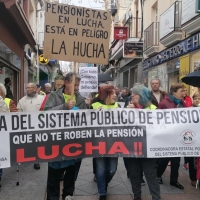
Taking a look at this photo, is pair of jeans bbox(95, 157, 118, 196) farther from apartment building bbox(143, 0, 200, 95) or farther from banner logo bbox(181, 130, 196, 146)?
apartment building bbox(143, 0, 200, 95)

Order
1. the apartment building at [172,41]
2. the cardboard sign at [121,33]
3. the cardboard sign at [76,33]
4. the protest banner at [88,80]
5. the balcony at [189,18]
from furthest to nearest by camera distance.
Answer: the cardboard sign at [121,33] < the apartment building at [172,41] < the balcony at [189,18] < the protest banner at [88,80] < the cardboard sign at [76,33]

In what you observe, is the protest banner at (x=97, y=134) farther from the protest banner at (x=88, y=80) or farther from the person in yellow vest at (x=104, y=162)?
the protest banner at (x=88, y=80)

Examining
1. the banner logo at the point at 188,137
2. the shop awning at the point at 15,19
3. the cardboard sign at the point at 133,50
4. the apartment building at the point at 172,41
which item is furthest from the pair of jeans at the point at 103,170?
the cardboard sign at the point at 133,50

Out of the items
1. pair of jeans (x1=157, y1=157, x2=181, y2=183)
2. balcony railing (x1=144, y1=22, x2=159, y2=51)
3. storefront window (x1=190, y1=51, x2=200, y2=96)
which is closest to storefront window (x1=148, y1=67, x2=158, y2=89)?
balcony railing (x1=144, y1=22, x2=159, y2=51)

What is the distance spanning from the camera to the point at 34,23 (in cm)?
1953

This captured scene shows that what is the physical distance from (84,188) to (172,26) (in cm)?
886

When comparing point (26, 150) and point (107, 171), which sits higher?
point (26, 150)

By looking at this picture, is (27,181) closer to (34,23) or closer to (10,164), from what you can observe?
(10,164)

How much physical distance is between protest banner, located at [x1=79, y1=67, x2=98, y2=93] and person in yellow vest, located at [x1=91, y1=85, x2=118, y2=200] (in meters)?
3.41

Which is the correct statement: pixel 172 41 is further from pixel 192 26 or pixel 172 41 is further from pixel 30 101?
pixel 30 101

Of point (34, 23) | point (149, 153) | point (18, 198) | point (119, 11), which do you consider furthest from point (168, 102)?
point (119, 11)

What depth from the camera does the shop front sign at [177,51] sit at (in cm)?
1033

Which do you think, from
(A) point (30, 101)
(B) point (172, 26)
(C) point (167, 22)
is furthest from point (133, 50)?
Result: (A) point (30, 101)

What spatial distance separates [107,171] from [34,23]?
17.0m
